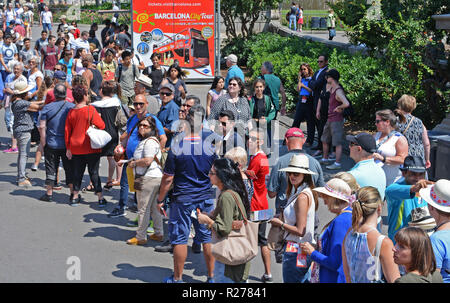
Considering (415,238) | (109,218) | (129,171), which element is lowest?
(109,218)

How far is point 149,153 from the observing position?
8188mm

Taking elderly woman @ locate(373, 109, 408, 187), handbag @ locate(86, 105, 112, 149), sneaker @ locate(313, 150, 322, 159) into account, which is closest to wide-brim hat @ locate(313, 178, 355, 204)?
elderly woman @ locate(373, 109, 408, 187)

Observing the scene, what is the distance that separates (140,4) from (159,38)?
1.21 metres

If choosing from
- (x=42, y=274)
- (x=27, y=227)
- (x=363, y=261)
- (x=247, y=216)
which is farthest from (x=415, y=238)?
(x=27, y=227)

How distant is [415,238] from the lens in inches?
171

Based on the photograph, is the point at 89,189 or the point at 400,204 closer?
the point at 400,204

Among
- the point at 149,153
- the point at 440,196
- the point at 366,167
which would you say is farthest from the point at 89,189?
the point at 440,196

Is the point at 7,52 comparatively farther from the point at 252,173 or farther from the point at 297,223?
the point at 297,223

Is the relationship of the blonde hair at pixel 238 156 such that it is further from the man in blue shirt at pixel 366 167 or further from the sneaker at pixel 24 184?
the sneaker at pixel 24 184

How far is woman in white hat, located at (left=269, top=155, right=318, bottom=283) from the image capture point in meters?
5.73

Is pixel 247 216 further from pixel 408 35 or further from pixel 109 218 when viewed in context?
pixel 408 35

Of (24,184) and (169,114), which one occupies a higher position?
(169,114)

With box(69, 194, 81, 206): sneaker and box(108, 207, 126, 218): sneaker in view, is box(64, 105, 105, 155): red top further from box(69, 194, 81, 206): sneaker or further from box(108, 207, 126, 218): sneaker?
box(108, 207, 126, 218): sneaker

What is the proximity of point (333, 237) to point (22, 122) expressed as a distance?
7.03 metres
